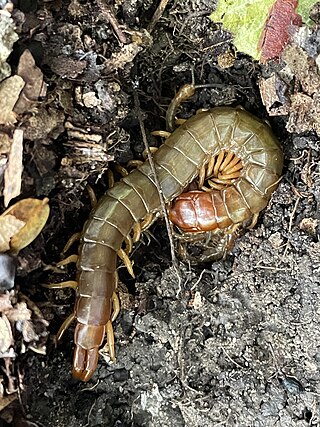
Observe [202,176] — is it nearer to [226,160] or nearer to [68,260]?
[226,160]

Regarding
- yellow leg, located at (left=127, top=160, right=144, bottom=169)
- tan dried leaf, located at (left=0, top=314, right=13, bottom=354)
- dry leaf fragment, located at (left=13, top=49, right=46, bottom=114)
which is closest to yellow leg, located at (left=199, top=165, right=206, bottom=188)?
yellow leg, located at (left=127, top=160, right=144, bottom=169)

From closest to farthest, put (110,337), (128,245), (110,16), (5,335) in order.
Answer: (5,335)
(110,16)
(110,337)
(128,245)

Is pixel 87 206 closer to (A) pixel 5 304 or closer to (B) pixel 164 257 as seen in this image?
(B) pixel 164 257

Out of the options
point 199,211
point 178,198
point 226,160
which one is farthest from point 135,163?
point 226,160

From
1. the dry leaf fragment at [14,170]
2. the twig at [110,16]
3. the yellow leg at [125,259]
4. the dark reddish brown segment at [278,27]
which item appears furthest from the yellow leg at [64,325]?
the dark reddish brown segment at [278,27]

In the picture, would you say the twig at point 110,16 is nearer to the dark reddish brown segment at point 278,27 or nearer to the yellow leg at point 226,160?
the dark reddish brown segment at point 278,27
